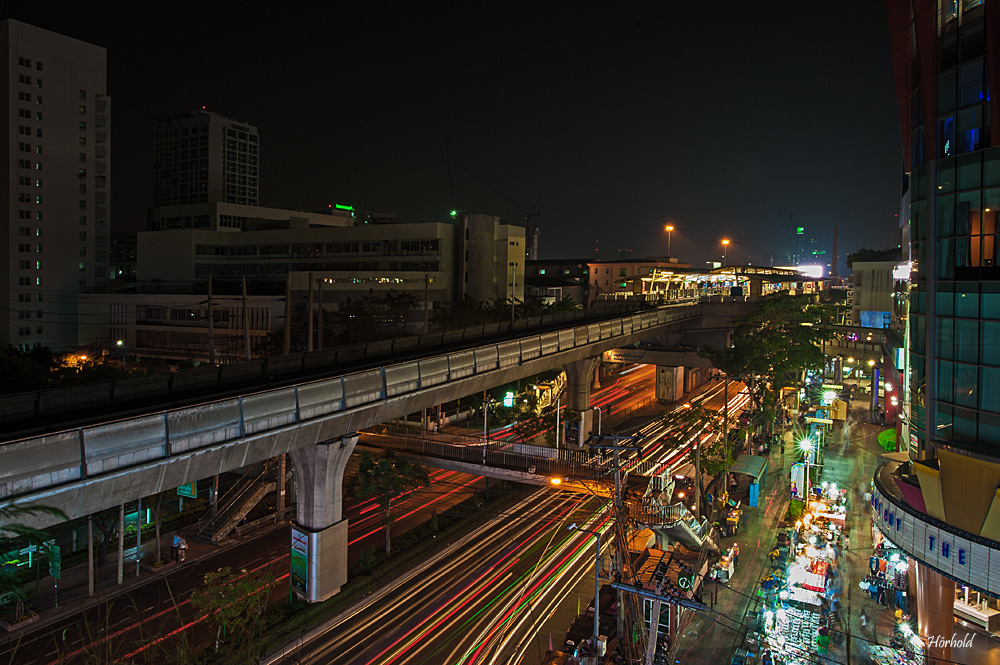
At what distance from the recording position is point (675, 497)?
1083 inches

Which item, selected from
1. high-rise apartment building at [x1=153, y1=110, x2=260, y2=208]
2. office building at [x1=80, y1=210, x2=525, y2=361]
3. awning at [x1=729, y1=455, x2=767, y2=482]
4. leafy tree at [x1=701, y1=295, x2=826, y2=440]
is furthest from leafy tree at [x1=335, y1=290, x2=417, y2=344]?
high-rise apartment building at [x1=153, y1=110, x2=260, y2=208]

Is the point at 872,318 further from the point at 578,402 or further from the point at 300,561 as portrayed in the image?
the point at 300,561

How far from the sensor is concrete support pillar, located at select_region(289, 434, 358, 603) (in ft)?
59.7

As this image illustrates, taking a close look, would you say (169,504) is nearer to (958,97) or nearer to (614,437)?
(614,437)

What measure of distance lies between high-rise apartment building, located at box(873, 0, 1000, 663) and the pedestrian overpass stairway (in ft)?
74.3

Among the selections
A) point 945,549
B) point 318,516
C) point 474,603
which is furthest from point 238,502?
point 945,549

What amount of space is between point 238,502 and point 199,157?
470 ft

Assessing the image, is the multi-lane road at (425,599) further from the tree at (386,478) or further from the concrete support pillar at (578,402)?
the concrete support pillar at (578,402)

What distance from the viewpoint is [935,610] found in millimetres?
18234

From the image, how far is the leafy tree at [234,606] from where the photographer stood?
15.2m

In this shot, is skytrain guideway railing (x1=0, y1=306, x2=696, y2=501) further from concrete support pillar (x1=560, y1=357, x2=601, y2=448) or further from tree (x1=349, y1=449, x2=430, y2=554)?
concrete support pillar (x1=560, y1=357, x2=601, y2=448)

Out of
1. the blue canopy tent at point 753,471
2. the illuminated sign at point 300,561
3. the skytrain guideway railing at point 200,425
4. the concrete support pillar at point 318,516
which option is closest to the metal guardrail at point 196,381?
the concrete support pillar at point 318,516

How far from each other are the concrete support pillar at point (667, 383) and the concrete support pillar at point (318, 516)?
37.2 m

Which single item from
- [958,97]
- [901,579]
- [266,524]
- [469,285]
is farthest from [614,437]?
[469,285]
